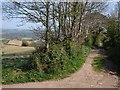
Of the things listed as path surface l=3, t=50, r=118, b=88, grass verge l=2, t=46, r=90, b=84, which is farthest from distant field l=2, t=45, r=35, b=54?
path surface l=3, t=50, r=118, b=88

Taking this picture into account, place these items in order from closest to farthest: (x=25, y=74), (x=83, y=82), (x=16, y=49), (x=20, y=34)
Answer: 1. (x=83, y=82)
2. (x=25, y=74)
3. (x=20, y=34)
4. (x=16, y=49)

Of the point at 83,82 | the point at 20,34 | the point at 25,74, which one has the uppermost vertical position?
the point at 20,34

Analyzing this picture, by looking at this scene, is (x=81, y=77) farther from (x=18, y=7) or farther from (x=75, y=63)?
(x=18, y=7)

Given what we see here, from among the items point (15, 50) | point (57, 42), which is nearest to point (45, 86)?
point (57, 42)

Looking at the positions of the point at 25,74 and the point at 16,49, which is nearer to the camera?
the point at 25,74

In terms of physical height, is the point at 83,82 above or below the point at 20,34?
below

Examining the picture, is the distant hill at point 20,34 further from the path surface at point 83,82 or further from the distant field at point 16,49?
the path surface at point 83,82

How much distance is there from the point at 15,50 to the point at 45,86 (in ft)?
37.0

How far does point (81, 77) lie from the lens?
11961mm

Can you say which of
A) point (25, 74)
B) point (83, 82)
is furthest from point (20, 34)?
point (83, 82)

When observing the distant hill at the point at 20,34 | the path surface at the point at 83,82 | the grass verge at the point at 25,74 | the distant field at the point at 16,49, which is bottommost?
the path surface at the point at 83,82

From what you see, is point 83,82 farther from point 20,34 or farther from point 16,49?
point 16,49

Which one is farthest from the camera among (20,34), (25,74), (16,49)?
(16,49)

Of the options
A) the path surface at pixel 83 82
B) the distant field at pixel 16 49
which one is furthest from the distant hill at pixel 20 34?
the path surface at pixel 83 82
